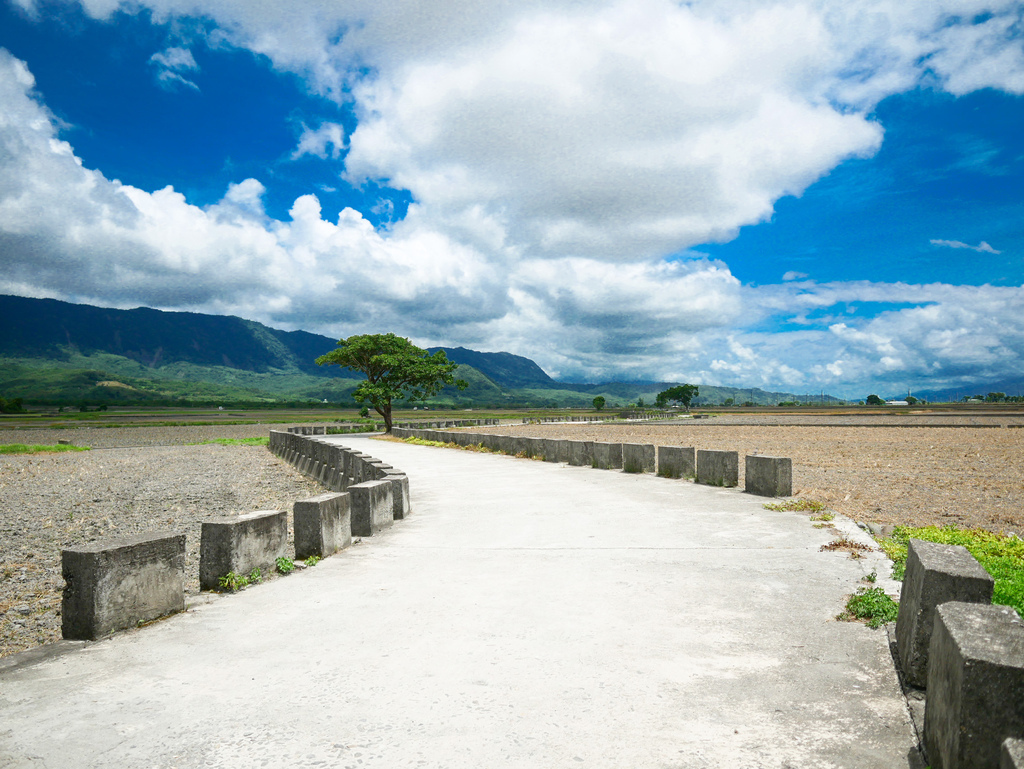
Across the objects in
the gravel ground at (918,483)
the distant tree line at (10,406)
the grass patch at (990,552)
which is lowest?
the distant tree line at (10,406)

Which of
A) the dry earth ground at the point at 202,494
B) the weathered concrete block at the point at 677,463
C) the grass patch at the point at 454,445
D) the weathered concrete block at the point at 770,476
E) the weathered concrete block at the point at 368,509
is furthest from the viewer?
the grass patch at the point at 454,445

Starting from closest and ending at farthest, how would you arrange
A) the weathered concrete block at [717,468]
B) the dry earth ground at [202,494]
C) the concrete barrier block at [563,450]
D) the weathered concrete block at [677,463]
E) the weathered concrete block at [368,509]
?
the weathered concrete block at [368,509], the dry earth ground at [202,494], the weathered concrete block at [717,468], the weathered concrete block at [677,463], the concrete barrier block at [563,450]

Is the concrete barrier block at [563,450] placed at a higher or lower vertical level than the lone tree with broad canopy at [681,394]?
lower

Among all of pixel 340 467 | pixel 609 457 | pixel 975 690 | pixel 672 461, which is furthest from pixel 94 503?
pixel 975 690

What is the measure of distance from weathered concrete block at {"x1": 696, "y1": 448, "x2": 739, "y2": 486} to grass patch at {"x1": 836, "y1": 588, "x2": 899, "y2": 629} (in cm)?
752

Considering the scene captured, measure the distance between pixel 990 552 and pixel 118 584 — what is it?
889cm

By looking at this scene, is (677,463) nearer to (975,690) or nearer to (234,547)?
(234,547)

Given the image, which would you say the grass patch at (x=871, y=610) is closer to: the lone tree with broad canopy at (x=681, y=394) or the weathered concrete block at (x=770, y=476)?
the weathered concrete block at (x=770, y=476)

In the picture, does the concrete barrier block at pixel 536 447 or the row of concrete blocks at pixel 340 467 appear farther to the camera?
the concrete barrier block at pixel 536 447

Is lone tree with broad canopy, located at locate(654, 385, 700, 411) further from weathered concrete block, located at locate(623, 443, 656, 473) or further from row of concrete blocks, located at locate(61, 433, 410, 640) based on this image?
row of concrete blocks, located at locate(61, 433, 410, 640)

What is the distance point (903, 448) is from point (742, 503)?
18.7 meters

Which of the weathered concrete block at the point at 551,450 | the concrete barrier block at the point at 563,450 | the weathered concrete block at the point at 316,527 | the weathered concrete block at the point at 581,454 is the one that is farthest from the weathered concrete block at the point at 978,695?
the weathered concrete block at the point at 551,450

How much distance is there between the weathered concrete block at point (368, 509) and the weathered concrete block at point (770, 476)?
6917 mm

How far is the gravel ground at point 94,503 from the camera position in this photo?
303 inches
